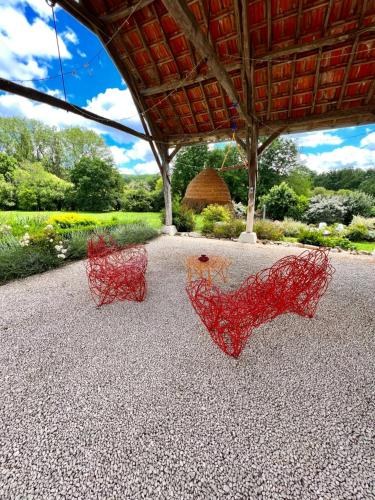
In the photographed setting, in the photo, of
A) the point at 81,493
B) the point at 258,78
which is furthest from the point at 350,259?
the point at 81,493

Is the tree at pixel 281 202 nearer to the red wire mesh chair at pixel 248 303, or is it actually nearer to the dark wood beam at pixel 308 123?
the dark wood beam at pixel 308 123

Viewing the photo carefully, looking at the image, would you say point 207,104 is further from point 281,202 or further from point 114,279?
point 281,202

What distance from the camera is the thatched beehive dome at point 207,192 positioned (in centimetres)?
302

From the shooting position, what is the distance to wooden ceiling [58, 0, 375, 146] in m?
3.61

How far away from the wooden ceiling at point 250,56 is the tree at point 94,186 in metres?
9.99

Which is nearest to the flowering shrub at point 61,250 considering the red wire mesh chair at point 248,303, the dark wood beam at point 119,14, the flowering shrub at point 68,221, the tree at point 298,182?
the flowering shrub at point 68,221

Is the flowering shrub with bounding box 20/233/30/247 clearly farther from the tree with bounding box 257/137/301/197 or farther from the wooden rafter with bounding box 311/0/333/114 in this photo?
the tree with bounding box 257/137/301/197

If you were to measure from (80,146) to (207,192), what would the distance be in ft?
83.5

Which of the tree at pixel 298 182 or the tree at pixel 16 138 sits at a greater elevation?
the tree at pixel 16 138

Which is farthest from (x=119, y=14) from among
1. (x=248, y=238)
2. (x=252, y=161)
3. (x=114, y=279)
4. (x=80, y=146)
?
(x=80, y=146)

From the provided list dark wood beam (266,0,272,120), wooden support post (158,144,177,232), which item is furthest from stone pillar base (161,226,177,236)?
dark wood beam (266,0,272,120)

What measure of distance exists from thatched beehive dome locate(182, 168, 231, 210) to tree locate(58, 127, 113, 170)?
2230 cm

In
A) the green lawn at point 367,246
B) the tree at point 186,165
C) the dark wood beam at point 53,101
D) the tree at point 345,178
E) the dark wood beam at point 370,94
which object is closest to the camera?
the dark wood beam at point 53,101

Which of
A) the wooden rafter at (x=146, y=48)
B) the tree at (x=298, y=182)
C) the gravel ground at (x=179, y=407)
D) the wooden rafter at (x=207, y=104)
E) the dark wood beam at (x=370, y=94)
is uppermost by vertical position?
the wooden rafter at (x=146, y=48)
